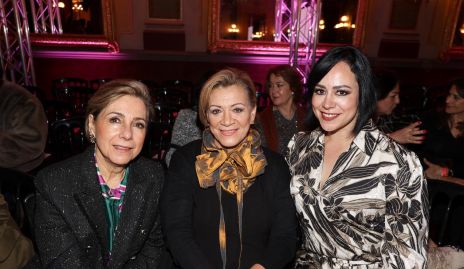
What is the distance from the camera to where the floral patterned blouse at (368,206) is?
1.51 meters

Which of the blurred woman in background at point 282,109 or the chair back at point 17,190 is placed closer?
the chair back at point 17,190

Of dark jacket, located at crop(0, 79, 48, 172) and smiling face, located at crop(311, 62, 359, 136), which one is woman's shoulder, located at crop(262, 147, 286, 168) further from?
dark jacket, located at crop(0, 79, 48, 172)

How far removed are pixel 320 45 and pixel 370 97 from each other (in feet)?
23.3

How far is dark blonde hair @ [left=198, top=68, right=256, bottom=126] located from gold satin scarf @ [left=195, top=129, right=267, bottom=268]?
0.65 feet

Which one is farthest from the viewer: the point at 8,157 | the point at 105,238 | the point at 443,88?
the point at 443,88

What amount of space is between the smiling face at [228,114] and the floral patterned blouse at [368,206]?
1.32ft

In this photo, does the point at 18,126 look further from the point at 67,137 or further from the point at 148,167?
the point at 148,167

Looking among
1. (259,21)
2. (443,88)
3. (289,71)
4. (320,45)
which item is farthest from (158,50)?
(443,88)

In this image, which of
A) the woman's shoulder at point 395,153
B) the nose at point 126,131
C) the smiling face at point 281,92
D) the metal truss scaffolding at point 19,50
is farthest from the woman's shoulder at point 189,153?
the metal truss scaffolding at point 19,50

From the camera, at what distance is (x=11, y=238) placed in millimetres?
1590

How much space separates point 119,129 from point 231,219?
69cm

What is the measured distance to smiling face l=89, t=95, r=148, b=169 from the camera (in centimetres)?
165

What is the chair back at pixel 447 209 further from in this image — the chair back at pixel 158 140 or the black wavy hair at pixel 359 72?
the chair back at pixel 158 140

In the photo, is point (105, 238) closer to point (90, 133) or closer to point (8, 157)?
point (90, 133)
